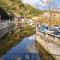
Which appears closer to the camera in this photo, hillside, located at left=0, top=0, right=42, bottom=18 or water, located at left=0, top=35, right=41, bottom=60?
water, located at left=0, top=35, right=41, bottom=60

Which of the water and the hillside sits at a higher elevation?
the hillside

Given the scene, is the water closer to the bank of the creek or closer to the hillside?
the bank of the creek

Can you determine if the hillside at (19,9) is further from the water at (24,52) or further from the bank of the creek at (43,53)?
the bank of the creek at (43,53)

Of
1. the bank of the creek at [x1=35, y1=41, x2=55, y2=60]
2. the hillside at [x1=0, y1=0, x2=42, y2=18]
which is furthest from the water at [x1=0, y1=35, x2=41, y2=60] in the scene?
the hillside at [x1=0, y1=0, x2=42, y2=18]

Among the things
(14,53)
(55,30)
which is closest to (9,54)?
(14,53)

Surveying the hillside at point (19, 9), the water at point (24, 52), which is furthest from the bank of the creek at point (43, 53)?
the hillside at point (19, 9)

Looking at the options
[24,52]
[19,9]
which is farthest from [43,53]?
[19,9]

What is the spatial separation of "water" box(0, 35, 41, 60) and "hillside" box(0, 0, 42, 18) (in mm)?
442

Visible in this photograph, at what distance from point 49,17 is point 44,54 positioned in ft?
2.18

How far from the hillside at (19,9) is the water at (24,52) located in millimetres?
442

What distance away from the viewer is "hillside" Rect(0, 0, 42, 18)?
138 inches

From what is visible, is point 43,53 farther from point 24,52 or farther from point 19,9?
point 19,9

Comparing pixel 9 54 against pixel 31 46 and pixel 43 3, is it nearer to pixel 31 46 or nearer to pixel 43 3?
pixel 31 46

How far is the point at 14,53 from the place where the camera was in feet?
10.9
